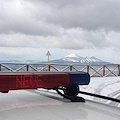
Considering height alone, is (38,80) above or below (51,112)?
above

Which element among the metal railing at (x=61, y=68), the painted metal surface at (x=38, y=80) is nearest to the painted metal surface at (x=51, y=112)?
the painted metal surface at (x=38, y=80)

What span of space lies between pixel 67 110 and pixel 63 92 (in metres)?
0.95

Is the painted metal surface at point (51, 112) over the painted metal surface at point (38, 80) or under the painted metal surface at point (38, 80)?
under

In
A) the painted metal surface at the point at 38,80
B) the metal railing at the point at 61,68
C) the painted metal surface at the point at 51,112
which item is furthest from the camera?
the metal railing at the point at 61,68

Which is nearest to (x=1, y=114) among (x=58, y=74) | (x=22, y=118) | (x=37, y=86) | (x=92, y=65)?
(x=22, y=118)

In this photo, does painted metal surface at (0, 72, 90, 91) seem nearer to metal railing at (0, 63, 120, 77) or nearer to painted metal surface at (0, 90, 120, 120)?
painted metal surface at (0, 90, 120, 120)

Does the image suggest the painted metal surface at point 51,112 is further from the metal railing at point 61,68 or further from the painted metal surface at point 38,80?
the metal railing at point 61,68

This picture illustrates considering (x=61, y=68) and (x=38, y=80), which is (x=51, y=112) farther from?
(x=61, y=68)

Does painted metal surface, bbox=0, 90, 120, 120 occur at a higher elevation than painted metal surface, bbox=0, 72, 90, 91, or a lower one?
lower

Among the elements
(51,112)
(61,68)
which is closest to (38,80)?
(51,112)

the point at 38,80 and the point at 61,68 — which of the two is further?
the point at 61,68

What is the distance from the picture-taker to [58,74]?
95.4 inches

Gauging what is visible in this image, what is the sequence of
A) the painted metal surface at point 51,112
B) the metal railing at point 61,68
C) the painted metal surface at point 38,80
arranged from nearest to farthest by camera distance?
the painted metal surface at point 51,112, the painted metal surface at point 38,80, the metal railing at point 61,68

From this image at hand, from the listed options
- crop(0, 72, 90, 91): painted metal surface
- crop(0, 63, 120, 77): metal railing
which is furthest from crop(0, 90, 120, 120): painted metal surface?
crop(0, 63, 120, 77): metal railing
